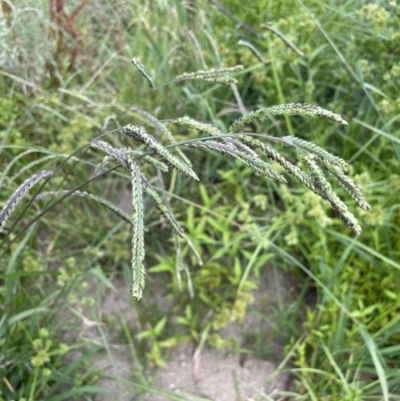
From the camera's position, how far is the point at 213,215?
157cm

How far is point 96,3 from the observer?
2146mm

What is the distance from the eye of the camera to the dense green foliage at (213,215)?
1288 millimetres

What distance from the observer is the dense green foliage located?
129cm

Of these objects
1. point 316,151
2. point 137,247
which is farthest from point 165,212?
point 316,151

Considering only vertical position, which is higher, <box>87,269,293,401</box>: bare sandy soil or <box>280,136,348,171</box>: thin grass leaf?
<box>280,136,348,171</box>: thin grass leaf

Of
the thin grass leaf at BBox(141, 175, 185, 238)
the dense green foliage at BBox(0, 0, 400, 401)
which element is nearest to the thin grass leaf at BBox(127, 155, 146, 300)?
the thin grass leaf at BBox(141, 175, 185, 238)

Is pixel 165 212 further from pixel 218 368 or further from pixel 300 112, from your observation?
pixel 218 368

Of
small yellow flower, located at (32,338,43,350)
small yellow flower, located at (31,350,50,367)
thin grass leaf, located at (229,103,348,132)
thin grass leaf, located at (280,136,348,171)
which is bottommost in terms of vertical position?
small yellow flower, located at (31,350,50,367)

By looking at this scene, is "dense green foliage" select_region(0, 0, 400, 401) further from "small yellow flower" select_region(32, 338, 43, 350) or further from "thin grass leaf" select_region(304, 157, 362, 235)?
"thin grass leaf" select_region(304, 157, 362, 235)

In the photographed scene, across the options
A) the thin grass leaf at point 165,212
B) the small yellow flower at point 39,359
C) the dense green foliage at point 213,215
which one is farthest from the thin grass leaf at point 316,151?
the small yellow flower at point 39,359

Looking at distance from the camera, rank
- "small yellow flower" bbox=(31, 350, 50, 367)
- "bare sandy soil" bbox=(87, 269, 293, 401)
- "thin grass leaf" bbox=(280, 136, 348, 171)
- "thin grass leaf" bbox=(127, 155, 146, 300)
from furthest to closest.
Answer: "bare sandy soil" bbox=(87, 269, 293, 401) < "small yellow flower" bbox=(31, 350, 50, 367) < "thin grass leaf" bbox=(280, 136, 348, 171) < "thin grass leaf" bbox=(127, 155, 146, 300)

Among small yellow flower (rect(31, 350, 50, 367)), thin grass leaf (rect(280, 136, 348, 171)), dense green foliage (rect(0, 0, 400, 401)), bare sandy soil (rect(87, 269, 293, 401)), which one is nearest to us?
thin grass leaf (rect(280, 136, 348, 171))

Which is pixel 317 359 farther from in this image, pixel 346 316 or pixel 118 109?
pixel 118 109

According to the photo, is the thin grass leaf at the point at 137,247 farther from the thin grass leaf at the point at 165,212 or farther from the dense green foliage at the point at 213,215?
the dense green foliage at the point at 213,215
